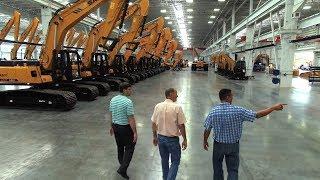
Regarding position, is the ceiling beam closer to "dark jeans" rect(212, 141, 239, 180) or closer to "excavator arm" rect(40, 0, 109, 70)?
"excavator arm" rect(40, 0, 109, 70)

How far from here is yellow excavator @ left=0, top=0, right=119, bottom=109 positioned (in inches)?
482

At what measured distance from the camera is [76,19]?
44.1 ft

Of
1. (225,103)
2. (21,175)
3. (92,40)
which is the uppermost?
(92,40)

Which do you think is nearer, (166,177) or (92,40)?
Answer: (166,177)

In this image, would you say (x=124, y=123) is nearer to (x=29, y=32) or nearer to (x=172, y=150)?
(x=172, y=150)

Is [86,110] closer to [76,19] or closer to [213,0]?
[76,19]

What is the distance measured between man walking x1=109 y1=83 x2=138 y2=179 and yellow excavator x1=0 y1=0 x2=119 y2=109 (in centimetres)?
687

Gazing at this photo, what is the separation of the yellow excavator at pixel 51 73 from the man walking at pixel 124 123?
687cm

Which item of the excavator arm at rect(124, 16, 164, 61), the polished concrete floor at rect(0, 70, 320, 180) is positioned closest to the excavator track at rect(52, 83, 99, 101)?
the polished concrete floor at rect(0, 70, 320, 180)

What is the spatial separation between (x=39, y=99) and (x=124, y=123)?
785 centimetres

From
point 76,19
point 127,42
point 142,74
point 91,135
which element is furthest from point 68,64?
point 142,74

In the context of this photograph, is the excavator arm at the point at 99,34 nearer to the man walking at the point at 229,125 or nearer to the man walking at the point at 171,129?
the man walking at the point at 171,129

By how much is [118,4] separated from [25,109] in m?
6.68

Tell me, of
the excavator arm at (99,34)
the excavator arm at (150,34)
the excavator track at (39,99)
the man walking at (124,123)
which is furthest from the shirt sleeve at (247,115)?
the excavator arm at (150,34)
